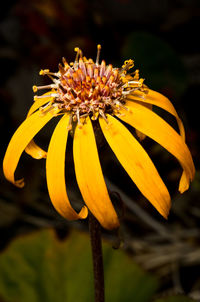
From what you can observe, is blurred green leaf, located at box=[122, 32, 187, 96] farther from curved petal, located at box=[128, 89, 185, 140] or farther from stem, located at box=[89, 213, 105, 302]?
stem, located at box=[89, 213, 105, 302]

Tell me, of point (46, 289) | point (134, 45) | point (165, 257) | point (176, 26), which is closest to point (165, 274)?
point (165, 257)

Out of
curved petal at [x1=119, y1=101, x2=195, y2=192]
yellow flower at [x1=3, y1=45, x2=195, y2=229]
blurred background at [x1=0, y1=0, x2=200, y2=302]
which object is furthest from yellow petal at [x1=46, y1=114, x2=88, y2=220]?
blurred background at [x1=0, y1=0, x2=200, y2=302]

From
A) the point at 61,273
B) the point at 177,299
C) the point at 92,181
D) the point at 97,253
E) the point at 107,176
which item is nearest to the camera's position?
the point at 92,181

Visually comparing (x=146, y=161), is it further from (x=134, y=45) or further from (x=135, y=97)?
(x=134, y=45)

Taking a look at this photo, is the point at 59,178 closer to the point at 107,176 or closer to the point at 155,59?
the point at 107,176

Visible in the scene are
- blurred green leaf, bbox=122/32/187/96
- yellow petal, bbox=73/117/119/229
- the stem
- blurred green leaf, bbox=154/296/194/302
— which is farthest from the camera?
blurred green leaf, bbox=122/32/187/96

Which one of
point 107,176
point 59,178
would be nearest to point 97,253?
point 59,178

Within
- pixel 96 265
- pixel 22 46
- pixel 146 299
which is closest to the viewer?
pixel 96 265
